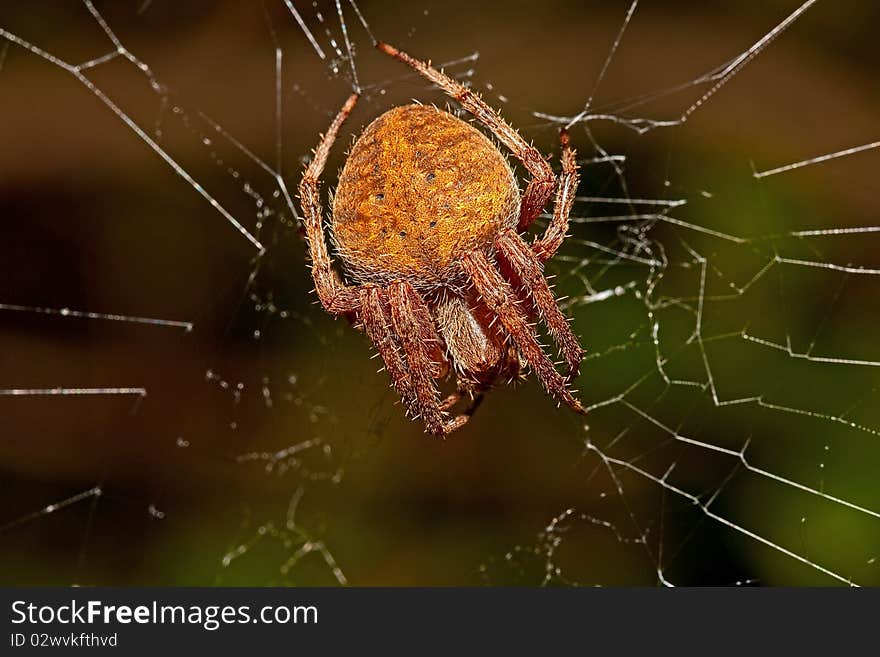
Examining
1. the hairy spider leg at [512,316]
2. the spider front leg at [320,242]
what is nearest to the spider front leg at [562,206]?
the hairy spider leg at [512,316]

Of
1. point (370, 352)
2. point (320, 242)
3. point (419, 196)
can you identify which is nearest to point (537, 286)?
point (419, 196)

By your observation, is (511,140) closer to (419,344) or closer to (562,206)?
(562,206)

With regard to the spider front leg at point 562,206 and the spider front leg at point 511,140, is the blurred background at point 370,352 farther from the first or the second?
the spider front leg at point 562,206

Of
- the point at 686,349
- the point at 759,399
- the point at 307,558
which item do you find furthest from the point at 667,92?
the point at 307,558

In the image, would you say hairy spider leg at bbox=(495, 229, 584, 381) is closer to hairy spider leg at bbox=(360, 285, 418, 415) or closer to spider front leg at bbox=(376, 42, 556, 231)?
spider front leg at bbox=(376, 42, 556, 231)

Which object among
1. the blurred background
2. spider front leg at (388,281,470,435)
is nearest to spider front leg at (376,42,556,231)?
spider front leg at (388,281,470,435)

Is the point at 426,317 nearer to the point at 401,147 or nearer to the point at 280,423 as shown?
the point at 401,147
